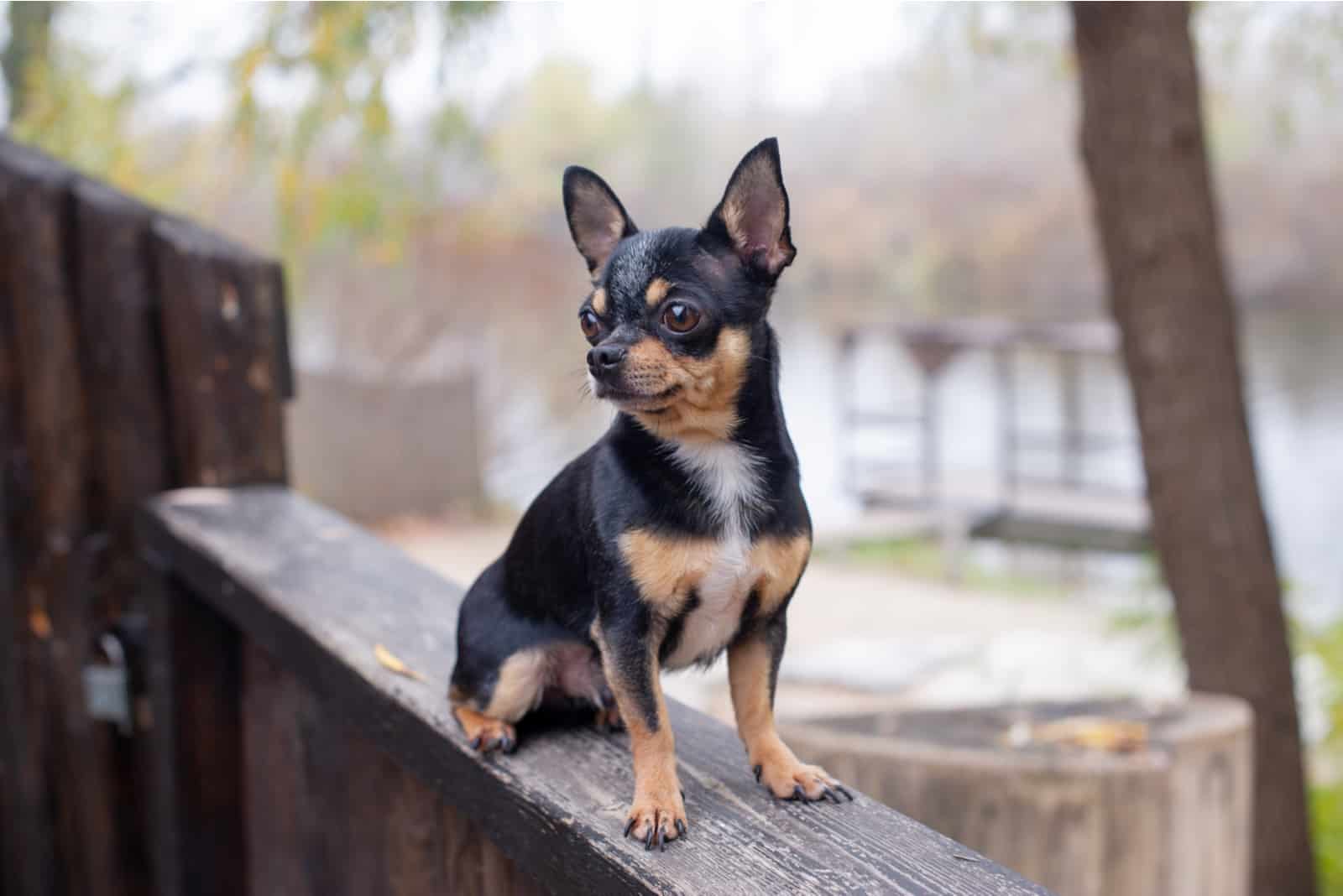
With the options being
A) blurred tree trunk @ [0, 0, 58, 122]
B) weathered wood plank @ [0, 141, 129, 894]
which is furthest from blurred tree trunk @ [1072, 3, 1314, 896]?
blurred tree trunk @ [0, 0, 58, 122]

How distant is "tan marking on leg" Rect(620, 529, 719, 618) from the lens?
1.08 meters

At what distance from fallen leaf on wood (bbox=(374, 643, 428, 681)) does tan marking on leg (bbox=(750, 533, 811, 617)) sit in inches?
21.7

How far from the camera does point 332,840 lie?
1.86 metres

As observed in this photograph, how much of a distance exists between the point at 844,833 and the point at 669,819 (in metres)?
0.15

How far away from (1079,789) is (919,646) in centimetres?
356

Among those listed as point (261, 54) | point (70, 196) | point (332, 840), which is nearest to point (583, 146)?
point (261, 54)

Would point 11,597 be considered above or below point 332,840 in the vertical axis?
above

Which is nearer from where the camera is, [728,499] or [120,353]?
[728,499]

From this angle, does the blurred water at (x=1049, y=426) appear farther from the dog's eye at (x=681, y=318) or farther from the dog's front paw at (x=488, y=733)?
the dog's eye at (x=681, y=318)

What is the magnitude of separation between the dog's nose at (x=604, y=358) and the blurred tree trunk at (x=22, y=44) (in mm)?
4631

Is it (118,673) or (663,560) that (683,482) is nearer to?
(663,560)

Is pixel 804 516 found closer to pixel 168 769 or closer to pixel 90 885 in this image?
pixel 168 769

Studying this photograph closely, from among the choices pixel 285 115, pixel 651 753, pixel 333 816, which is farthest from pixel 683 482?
pixel 285 115

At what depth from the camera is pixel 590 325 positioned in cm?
106
